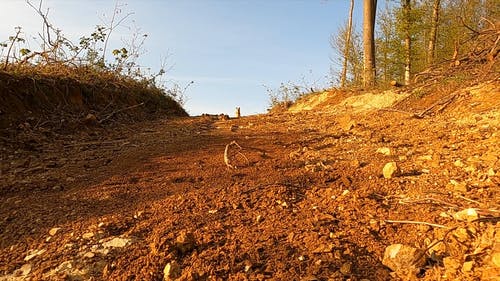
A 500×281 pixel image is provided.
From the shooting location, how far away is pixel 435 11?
38.1 ft

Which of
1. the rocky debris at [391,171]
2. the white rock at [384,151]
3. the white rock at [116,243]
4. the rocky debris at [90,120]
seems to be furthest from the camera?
the rocky debris at [90,120]

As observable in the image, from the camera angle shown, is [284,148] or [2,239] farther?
[284,148]

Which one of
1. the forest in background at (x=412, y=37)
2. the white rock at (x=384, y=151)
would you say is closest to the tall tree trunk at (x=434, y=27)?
the forest in background at (x=412, y=37)

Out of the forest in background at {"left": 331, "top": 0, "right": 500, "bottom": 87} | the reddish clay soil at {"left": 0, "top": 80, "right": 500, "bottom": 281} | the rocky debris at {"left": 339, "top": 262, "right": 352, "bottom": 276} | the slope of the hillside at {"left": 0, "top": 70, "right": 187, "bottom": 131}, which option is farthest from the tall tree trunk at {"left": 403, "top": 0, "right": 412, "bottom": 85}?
the rocky debris at {"left": 339, "top": 262, "right": 352, "bottom": 276}

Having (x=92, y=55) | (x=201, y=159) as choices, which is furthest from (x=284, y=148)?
(x=92, y=55)

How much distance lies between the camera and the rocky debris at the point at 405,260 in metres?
1.56

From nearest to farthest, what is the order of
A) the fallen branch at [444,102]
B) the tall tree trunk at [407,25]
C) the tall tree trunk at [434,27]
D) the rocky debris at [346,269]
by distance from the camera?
the rocky debris at [346,269], the fallen branch at [444,102], the tall tree trunk at [407,25], the tall tree trunk at [434,27]

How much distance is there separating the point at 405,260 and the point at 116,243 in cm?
130

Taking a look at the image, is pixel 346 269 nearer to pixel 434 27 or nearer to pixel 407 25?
pixel 407 25

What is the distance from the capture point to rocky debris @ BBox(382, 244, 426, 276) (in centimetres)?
156

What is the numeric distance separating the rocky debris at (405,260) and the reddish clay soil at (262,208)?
0.05ft

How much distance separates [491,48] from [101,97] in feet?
18.2

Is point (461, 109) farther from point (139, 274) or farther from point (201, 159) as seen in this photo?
point (139, 274)

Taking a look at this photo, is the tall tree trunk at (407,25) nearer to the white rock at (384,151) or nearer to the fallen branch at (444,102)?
the fallen branch at (444,102)
